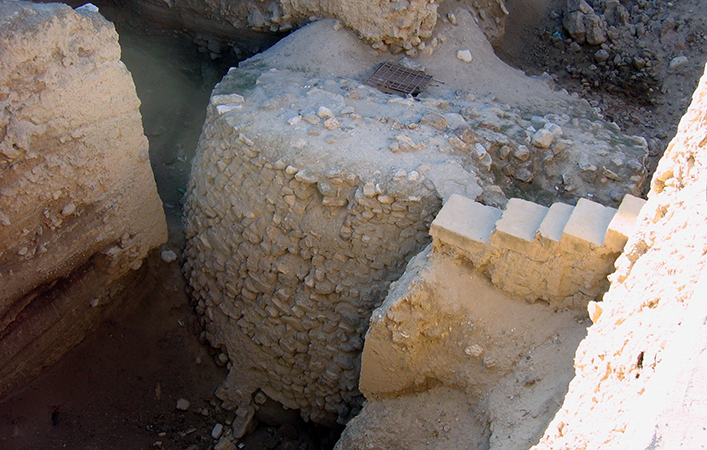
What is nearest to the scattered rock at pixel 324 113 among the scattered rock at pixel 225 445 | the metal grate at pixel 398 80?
the metal grate at pixel 398 80

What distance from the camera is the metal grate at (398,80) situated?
526 cm

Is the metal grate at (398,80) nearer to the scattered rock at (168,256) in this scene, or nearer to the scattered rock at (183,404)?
the scattered rock at (168,256)

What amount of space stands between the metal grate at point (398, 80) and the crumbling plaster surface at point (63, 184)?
205 centimetres

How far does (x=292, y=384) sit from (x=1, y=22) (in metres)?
3.13

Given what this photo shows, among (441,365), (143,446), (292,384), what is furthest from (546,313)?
(143,446)

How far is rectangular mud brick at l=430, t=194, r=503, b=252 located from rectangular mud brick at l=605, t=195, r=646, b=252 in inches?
24.5

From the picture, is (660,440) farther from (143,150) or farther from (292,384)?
(143,150)

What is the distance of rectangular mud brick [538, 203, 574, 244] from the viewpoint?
3148 mm

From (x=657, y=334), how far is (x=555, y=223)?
4.74 ft

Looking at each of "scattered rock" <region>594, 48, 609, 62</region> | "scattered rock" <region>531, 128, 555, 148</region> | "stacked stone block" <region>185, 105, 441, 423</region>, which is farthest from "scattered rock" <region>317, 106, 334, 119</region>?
"scattered rock" <region>594, 48, 609, 62</region>

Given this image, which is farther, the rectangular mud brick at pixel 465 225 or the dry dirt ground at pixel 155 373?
the dry dirt ground at pixel 155 373

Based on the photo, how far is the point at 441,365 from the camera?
11.4 ft

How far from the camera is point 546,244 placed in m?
3.16

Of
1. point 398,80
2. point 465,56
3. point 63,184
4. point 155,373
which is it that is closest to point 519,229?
point 398,80
